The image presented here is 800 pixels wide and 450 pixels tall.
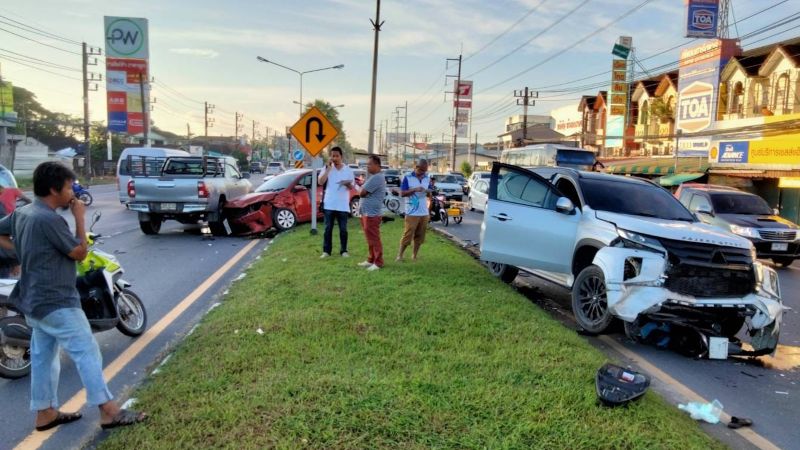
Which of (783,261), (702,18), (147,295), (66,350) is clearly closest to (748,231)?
(783,261)

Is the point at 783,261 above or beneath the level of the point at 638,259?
beneath

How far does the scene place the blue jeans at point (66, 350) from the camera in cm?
368

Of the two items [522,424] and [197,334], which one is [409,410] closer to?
[522,424]

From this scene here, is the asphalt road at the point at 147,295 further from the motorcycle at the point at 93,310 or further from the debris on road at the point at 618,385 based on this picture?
the debris on road at the point at 618,385

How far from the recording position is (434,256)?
10.4m

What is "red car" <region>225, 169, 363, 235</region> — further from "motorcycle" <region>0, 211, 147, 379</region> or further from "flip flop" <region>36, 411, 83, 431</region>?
"flip flop" <region>36, 411, 83, 431</region>

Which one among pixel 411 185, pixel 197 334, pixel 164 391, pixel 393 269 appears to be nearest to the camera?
pixel 164 391

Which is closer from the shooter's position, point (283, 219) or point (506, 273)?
point (506, 273)

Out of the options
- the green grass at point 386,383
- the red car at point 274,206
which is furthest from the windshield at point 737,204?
the red car at point 274,206

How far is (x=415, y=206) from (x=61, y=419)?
6258mm

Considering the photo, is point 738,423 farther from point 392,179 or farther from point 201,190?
point 392,179

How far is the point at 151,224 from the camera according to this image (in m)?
14.2

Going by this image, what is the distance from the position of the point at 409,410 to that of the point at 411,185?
6.18 m

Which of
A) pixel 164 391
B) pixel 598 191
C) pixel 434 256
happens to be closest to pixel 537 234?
pixel 598 191
